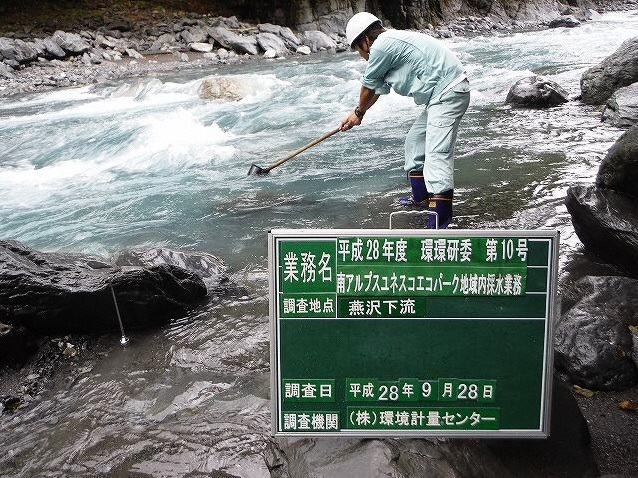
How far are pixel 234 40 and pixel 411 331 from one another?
25.6m

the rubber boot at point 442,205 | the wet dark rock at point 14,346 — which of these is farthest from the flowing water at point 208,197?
the rubber boot at point 442,205

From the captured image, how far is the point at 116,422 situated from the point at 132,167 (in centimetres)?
688

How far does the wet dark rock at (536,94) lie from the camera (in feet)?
35.9

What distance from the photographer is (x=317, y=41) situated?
92.2 feet

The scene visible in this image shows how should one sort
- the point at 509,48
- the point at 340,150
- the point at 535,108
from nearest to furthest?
the point at 340,150 < the point at 535,108 < the point at 509,48

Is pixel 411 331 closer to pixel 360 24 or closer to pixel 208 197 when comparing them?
pixel 360 24

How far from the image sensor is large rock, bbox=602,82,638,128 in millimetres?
8656

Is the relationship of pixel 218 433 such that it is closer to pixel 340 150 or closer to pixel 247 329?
pixel 247 329

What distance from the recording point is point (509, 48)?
2323cm

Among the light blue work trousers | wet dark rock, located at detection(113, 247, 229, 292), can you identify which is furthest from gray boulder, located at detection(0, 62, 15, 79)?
the light blue work trousers

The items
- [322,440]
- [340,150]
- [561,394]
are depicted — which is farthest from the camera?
[340,150]

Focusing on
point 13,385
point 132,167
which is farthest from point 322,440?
point 132,167

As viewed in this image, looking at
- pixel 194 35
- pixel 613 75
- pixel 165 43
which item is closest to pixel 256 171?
pixel 613 75

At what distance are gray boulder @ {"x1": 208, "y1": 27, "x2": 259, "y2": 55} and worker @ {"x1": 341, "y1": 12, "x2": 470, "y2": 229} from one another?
71.5 ft
